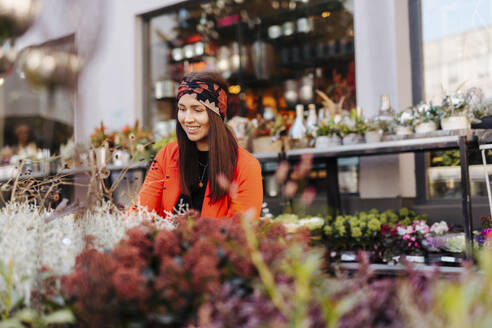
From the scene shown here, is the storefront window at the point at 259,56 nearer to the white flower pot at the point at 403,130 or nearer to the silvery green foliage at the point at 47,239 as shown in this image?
the white flower pot at the point at 403,130

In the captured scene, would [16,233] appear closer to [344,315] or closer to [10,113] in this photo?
[344,315]

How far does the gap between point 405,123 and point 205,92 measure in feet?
5.70

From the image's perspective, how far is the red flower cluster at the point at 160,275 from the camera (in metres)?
0.73

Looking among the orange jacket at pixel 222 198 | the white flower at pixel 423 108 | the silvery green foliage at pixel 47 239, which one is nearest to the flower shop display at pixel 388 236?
the white flower at pixel 423 108

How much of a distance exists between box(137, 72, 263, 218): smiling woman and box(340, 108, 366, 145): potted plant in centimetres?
149

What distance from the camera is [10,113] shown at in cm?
718

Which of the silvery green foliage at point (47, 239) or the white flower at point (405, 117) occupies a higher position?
the white flower at point (405, 117)

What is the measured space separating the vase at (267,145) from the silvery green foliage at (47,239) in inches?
99.7

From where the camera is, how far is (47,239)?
3.45 ft

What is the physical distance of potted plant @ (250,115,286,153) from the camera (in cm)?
375

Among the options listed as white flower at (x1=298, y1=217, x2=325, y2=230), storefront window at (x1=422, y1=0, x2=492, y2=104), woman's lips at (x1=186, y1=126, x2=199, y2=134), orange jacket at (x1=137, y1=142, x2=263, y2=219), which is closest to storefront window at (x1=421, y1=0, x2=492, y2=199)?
storefront window at (x1=422, y1=0, x2=492, y2=104)

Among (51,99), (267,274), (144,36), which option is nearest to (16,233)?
(267,274)

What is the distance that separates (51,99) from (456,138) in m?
5.57

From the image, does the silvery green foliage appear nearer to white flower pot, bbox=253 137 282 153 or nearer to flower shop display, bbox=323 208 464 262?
flower shop display, bbox=323 208 464 262
